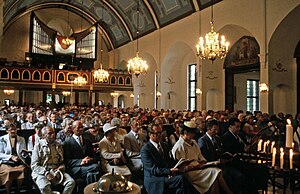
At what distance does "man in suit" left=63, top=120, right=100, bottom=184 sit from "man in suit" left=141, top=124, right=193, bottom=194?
35.8 inches

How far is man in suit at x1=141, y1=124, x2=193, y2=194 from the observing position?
4.04 meters

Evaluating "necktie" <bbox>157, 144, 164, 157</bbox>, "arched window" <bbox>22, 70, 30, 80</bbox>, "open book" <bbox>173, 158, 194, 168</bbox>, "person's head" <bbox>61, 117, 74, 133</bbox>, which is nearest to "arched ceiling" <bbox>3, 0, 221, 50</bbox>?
"arched window" <bbox>22, 70, 30, 80</bbox>

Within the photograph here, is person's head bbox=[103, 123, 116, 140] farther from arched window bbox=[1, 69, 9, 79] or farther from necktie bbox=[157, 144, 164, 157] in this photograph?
arched window bbox=[1, 69, 9, 79]

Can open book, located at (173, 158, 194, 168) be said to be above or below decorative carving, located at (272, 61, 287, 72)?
below

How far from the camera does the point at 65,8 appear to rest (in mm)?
27016

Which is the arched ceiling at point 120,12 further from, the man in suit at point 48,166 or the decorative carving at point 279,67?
the man in suit at point 48,166

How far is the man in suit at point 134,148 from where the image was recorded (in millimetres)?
5457

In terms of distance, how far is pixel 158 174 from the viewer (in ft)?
13.4

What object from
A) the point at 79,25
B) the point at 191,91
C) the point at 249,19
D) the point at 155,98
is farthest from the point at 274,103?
the point at 79,25

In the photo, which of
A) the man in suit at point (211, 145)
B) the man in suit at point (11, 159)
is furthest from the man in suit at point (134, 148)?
the man in suit at point (11, 159)

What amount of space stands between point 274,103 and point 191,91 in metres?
8.27

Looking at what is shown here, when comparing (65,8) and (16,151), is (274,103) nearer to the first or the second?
(16,151)

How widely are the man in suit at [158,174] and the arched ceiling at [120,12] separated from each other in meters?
12.3

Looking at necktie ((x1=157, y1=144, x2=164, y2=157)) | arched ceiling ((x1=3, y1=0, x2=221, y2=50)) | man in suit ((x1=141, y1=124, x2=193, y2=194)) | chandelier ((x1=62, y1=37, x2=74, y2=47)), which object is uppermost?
arched ceiling ((x1=3, y1=0, x2=221, y2=50))
